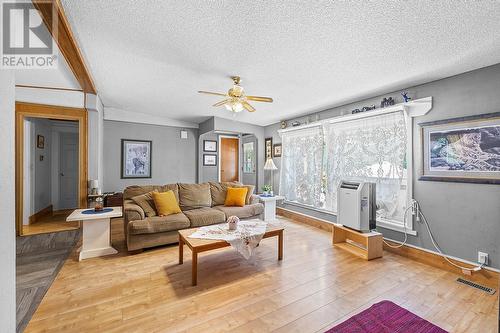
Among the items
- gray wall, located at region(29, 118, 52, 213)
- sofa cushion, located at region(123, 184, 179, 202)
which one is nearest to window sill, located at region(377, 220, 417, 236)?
sofa cushion, located at region(123, 184, 179, 202)

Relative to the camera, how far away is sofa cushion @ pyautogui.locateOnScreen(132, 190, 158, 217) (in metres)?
3.36

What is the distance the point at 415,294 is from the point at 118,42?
3.83m

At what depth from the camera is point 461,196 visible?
2.60 metres

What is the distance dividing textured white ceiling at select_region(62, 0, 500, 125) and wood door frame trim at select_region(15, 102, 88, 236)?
1.07 meters

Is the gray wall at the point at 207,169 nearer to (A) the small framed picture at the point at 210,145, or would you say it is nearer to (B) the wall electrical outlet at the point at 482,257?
(A) the small framed picture at the point at 210,145

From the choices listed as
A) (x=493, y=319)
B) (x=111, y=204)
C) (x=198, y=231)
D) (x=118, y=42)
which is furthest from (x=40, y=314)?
(x=493, y=319)

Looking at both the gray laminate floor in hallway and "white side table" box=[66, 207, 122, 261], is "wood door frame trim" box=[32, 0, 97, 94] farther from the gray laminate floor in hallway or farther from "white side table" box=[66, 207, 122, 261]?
the gray laminate floor in hallway

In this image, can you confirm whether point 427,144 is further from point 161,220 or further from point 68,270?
point 68,270

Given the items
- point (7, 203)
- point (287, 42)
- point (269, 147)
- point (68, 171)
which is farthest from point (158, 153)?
point (7, 203)

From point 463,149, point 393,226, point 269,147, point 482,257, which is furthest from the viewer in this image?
point 269,147

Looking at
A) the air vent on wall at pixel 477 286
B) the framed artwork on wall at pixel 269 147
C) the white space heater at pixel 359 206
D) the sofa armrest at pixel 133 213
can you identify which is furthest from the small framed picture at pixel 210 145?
the air vent on wall at pixel 477 286

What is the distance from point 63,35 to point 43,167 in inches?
156

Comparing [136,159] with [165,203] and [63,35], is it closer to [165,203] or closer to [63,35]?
[165,203]

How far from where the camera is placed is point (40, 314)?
1812 mm
